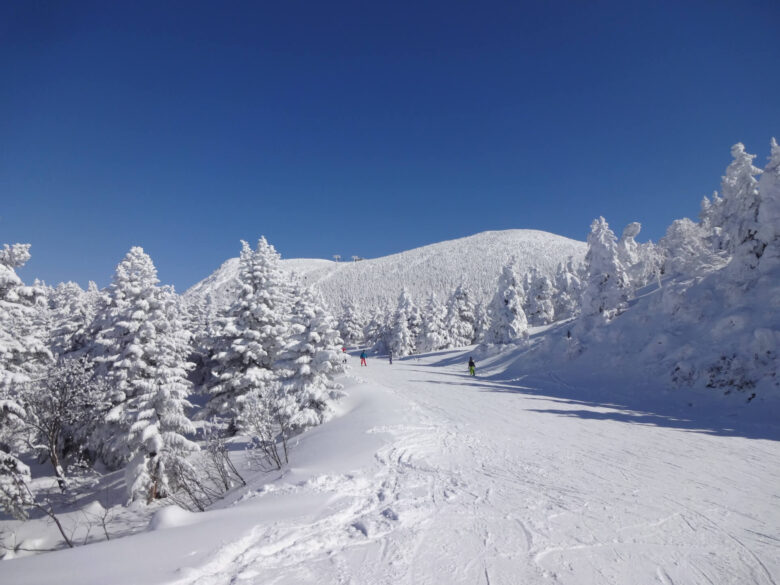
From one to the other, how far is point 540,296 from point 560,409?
4646 centimetres

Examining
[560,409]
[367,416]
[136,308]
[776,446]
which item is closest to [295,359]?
[367,416]

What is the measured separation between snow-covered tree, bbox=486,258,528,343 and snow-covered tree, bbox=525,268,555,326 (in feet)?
49.4

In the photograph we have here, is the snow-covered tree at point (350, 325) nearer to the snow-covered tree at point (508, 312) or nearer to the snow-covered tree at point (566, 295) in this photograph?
the snow-covered tree at point (508, 312)

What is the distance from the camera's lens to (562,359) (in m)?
30.4

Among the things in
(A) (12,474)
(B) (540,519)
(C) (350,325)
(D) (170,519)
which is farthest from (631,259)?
(A) (12,474)

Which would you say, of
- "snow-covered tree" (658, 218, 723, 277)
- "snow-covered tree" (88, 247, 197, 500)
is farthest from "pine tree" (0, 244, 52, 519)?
"snow-covered tree" (658, 218, 723, 277)

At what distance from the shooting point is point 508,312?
4409 cm

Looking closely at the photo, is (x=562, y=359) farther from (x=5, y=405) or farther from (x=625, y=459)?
(x=5, y=405)

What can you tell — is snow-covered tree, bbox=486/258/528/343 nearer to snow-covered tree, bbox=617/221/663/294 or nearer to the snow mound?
snow-covered tree, bbox=617/221/663/294

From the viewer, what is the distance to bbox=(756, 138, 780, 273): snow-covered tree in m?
21.3

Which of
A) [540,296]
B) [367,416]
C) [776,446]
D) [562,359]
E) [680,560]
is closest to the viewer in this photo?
[680,560]

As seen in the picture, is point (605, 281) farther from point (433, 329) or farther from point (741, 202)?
point (433, 329)

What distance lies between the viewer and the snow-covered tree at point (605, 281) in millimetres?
33375

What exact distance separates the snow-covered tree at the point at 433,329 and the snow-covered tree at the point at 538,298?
590 inches
